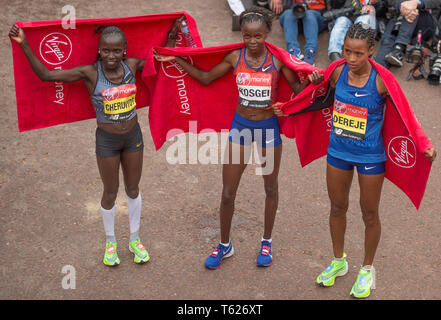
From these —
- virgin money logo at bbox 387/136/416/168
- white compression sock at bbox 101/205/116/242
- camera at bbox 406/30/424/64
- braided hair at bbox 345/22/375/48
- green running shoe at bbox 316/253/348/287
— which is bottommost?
green running shoe at bbox 316/253/348/287

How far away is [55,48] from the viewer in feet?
18.0

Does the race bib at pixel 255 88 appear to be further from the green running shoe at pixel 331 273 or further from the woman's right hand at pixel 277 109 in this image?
the green running shoe at pixel 331 273

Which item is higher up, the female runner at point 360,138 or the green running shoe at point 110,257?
the female runner at point 360,138

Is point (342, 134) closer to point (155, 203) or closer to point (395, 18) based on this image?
point (155, 203)

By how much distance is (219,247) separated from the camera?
5922 millimetres

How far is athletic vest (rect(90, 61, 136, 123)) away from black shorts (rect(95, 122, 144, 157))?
0.46 ft

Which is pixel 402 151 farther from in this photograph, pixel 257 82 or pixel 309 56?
pixel 309 56

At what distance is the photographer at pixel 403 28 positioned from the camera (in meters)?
9.47

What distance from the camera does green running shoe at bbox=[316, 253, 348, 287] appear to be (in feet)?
18.3

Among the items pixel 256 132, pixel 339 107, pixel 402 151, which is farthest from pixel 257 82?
pixel 402 151

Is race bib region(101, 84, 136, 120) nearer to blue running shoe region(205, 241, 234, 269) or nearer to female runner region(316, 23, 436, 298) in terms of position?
blue running shoe region(205, 241, 234, 269)

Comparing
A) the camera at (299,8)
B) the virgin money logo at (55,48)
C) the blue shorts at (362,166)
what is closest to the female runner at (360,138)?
the blue shorts at (362,166)

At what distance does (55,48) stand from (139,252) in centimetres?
229

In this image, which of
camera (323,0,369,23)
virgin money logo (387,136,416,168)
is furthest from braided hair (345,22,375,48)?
camera (323,0,369,23)
